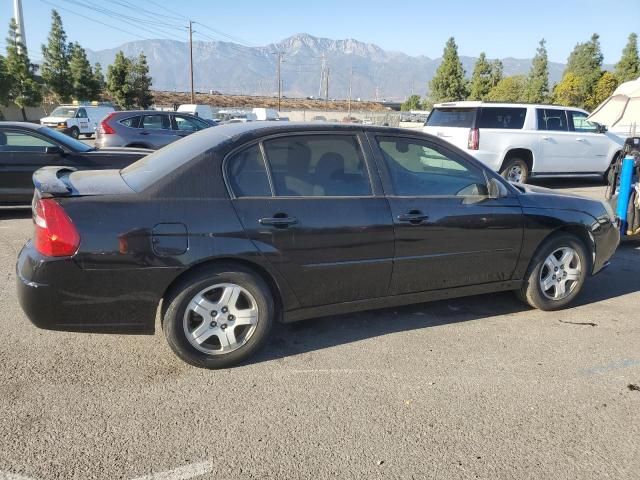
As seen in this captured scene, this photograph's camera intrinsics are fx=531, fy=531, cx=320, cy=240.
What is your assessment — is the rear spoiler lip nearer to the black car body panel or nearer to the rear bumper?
the black car body panel

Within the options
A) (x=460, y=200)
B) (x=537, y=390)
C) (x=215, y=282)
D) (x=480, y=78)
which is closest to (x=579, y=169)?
(x=460, y=200)

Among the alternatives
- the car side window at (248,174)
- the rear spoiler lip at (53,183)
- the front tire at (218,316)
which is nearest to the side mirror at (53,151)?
the rear spoiler lip at (53,183)

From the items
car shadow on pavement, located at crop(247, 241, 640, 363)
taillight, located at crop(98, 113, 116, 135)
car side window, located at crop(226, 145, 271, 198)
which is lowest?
car shadow on pavement, located at crop(247, 241, 640, 363)

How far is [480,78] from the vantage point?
3953cm

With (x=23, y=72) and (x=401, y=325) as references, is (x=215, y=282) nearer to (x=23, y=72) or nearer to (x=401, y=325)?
(x=401, y=325)

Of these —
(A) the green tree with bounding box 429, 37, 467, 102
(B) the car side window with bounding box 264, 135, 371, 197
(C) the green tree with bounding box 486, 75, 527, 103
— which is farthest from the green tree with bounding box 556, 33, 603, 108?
(B) the car side window with bounding box 264, 135, 371, 197

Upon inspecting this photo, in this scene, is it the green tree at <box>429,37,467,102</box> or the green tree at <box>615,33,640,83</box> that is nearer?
the green tree at <box>615,33,640,83</box>

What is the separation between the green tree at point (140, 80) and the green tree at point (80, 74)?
11.6ft

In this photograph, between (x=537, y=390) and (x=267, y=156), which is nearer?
(x=537, y=390)

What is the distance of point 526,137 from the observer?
11.1 metres

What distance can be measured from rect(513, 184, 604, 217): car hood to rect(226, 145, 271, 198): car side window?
2.15 m

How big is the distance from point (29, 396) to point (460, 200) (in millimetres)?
3148

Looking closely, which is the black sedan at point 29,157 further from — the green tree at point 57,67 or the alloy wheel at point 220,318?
the green tree at point 57,67

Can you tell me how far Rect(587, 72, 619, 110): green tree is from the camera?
35844 millimetres
